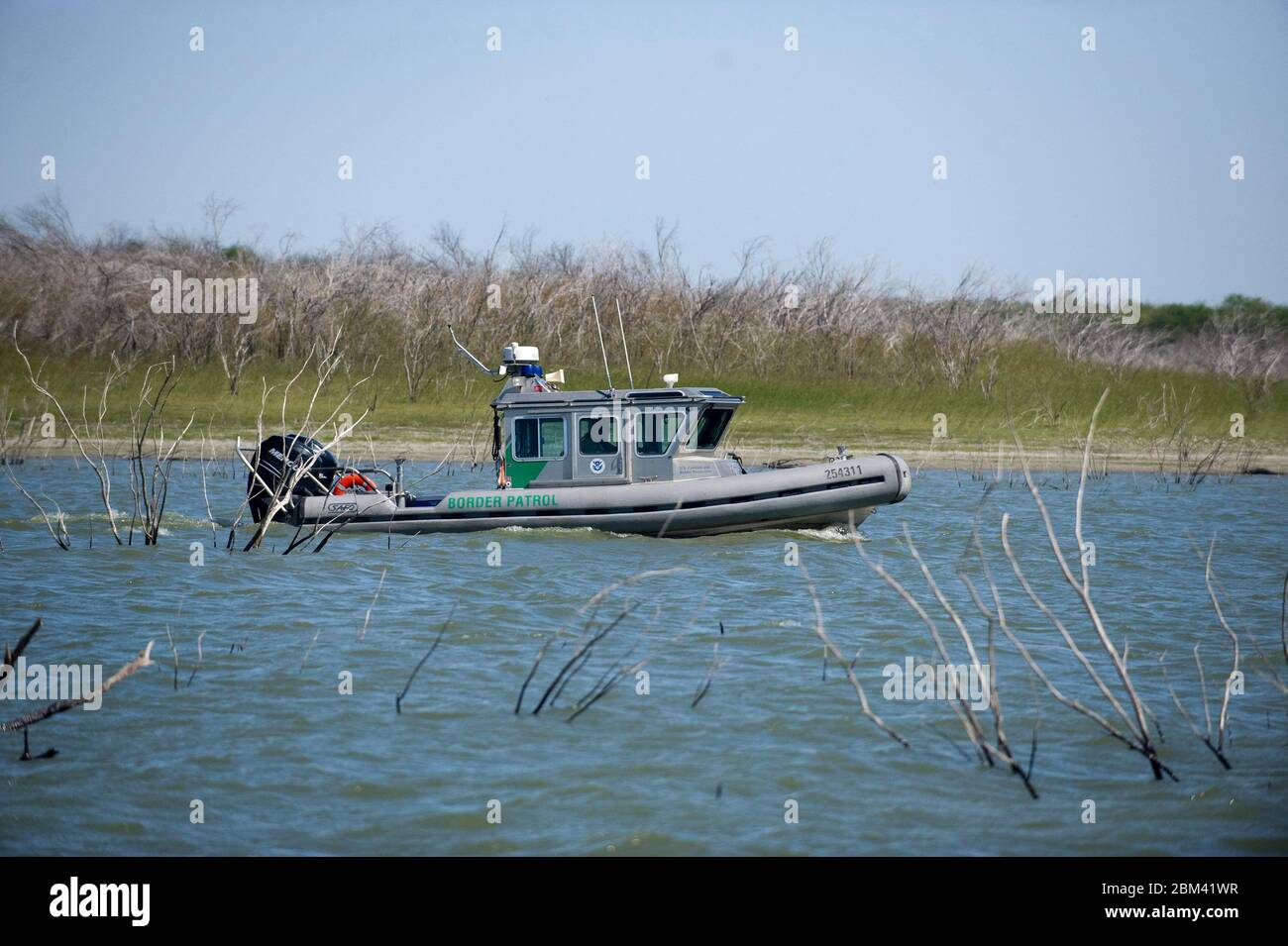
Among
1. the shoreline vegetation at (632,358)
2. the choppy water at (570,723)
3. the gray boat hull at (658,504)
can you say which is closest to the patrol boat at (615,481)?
the gray boat hull at (658,504)

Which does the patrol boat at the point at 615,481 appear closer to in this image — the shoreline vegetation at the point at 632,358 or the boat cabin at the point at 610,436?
the boat cabin at the point at 610,436

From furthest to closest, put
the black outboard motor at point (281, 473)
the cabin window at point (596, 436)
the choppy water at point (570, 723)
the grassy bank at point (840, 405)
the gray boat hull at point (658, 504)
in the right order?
1. the grassy bank at point (840, 405)
2. the cabin window at point (596, 436)
3. the gray boat hull at point (658, 504)
4. the black outboard motor at point (281, 473)
5. the choppy water at point (570, 723)

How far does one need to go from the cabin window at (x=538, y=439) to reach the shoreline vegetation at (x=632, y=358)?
7.33 metres

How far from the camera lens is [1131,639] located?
9.83m

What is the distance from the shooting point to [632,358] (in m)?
28.5

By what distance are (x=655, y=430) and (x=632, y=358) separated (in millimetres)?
14793

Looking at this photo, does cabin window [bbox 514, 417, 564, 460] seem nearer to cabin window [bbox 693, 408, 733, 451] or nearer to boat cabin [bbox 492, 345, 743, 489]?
boat cabin [bbox 492, 345, 743, 489]

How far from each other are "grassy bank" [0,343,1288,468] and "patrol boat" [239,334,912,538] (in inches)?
324

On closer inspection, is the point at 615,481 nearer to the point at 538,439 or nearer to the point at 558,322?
the point at 538,439

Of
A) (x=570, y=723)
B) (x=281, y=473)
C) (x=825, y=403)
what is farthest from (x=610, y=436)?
(x=825, y=403)

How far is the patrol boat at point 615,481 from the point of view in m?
13.6

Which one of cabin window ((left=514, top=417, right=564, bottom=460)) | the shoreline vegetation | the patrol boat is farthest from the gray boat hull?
the shoreline vegetation
